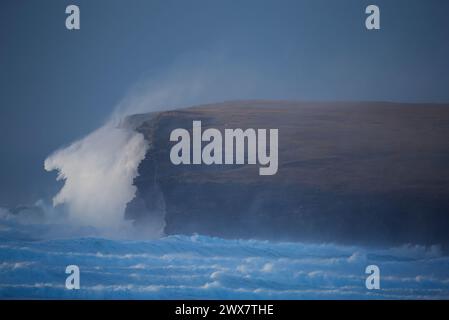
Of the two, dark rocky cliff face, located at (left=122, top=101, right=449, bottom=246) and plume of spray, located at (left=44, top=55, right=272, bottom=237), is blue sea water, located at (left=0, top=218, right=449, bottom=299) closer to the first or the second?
dark rocky cliff face, located at (left=122, top=101, right=449, bottom=246)

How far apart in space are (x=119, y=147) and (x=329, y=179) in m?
1.72

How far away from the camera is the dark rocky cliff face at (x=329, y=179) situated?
8875 mm

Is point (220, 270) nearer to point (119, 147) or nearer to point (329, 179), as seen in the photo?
point (329, 179)

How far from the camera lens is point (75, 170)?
8.91 m

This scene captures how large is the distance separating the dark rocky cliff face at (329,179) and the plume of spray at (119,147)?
0.43 feet

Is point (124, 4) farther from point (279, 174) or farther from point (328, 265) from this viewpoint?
point (328, 265)

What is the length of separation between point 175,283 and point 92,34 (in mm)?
2116

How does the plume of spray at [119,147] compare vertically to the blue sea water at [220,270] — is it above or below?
above

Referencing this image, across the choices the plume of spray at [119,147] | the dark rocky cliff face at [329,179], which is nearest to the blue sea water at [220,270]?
the dark rocky cliff face at [329,179]

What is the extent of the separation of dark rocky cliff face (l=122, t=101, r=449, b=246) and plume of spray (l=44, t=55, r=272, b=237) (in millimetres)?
130

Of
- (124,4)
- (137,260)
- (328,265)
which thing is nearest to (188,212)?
(137,260)

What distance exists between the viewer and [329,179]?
891 cm

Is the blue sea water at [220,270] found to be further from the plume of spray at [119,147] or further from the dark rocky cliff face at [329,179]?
the plume of spray at [119,147]

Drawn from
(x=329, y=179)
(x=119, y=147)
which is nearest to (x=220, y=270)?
(x=329, y=179)
